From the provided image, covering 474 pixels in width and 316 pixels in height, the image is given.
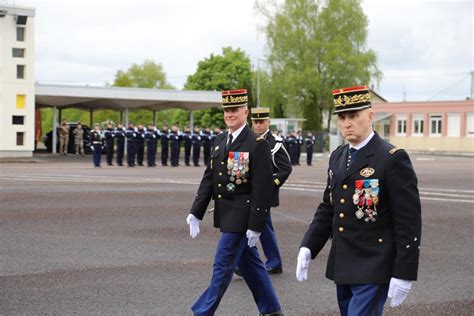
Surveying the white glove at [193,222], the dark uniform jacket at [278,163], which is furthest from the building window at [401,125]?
the white glove at [193,222]

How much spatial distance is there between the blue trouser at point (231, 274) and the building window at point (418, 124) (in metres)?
66.2

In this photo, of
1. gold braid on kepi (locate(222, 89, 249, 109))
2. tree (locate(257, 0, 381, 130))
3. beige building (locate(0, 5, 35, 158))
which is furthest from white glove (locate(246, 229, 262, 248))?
tree (locate(257, 0, 381, 130))

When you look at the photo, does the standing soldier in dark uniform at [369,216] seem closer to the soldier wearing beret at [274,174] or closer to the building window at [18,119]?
the soldier wearing beret at [274,174]

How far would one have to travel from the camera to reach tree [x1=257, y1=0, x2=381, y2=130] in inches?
2347

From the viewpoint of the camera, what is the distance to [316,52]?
6116cm

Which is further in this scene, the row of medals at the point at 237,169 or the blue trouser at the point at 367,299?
the row of medals at the point at 237,169

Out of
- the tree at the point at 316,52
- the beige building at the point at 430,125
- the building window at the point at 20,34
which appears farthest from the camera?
the beige building at the point at 430,125

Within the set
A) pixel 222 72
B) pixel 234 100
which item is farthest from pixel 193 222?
pixel 222 72

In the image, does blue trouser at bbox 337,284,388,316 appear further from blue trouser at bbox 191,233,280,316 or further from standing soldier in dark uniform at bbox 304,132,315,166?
standing soldier in dark uniform at bbox 304,132,315,166

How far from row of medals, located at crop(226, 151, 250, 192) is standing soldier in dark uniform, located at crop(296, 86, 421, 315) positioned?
62.8 inches

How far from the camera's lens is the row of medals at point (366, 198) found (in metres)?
4.27

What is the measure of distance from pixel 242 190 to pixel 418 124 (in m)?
67.1

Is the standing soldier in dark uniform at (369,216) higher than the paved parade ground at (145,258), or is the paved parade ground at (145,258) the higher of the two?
the standing soldier in dark uniform at (369,216)

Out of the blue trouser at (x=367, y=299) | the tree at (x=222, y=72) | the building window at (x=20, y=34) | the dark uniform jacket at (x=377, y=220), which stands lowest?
the blue trouser at (x=367, y=299)
